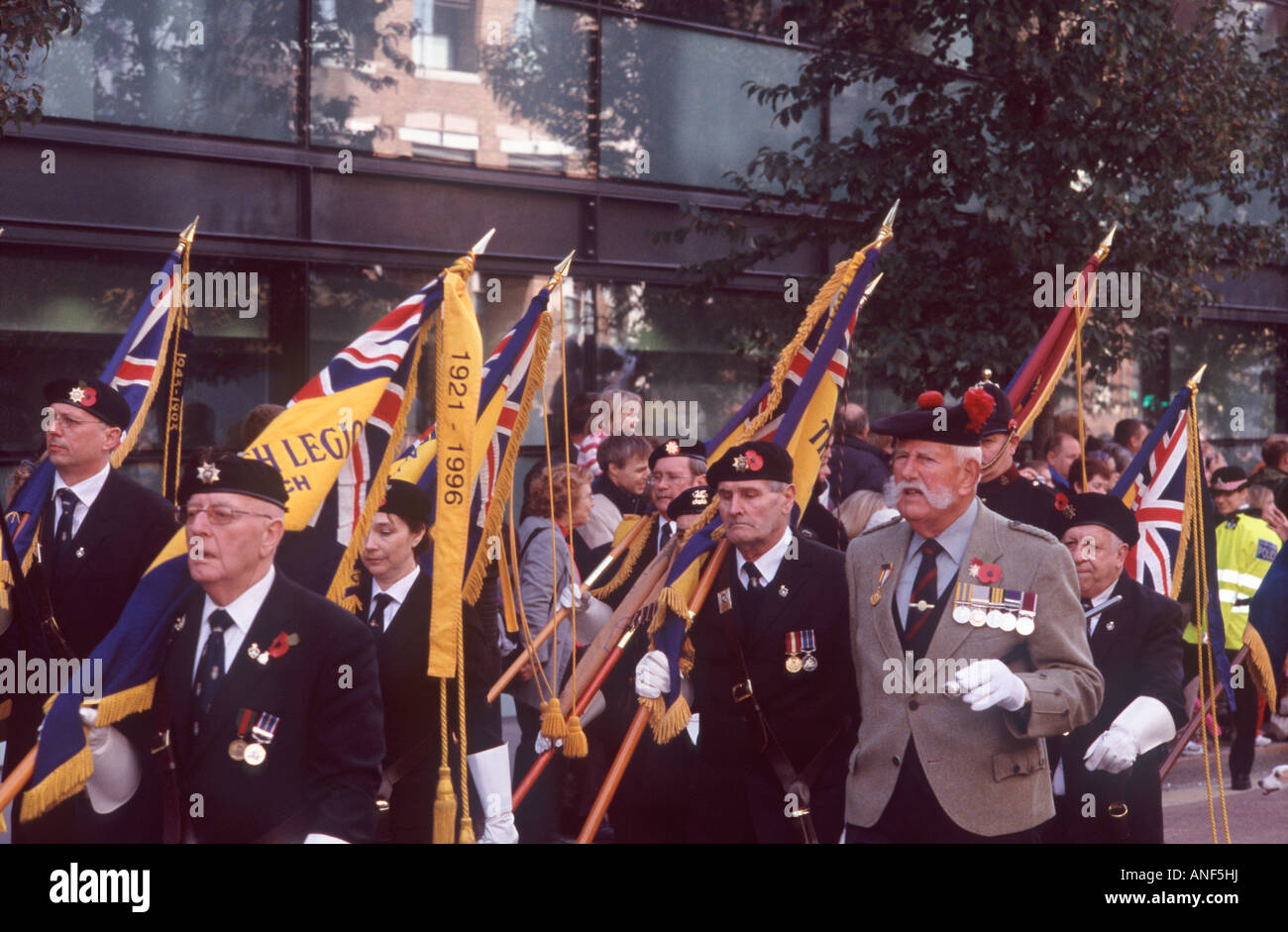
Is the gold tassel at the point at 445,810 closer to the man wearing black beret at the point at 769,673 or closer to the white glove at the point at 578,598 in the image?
the man wearing black beret at the point at 769,673

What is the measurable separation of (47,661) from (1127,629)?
164 inches

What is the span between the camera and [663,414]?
42.0ft

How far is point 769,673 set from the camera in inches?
215

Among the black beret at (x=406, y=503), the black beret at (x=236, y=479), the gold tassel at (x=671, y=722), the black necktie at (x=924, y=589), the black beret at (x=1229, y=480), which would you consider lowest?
the gold tassel at (x=671, y=722)

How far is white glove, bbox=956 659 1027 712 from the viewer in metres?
4.42

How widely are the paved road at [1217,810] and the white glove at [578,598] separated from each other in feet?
11.1

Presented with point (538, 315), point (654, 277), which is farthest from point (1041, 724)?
point (654, 277)

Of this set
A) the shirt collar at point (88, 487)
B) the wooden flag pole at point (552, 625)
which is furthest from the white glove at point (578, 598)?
the shirt collar at point (88, 487)

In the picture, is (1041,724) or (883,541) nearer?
(1041,724)

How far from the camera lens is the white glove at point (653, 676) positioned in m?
5.54
